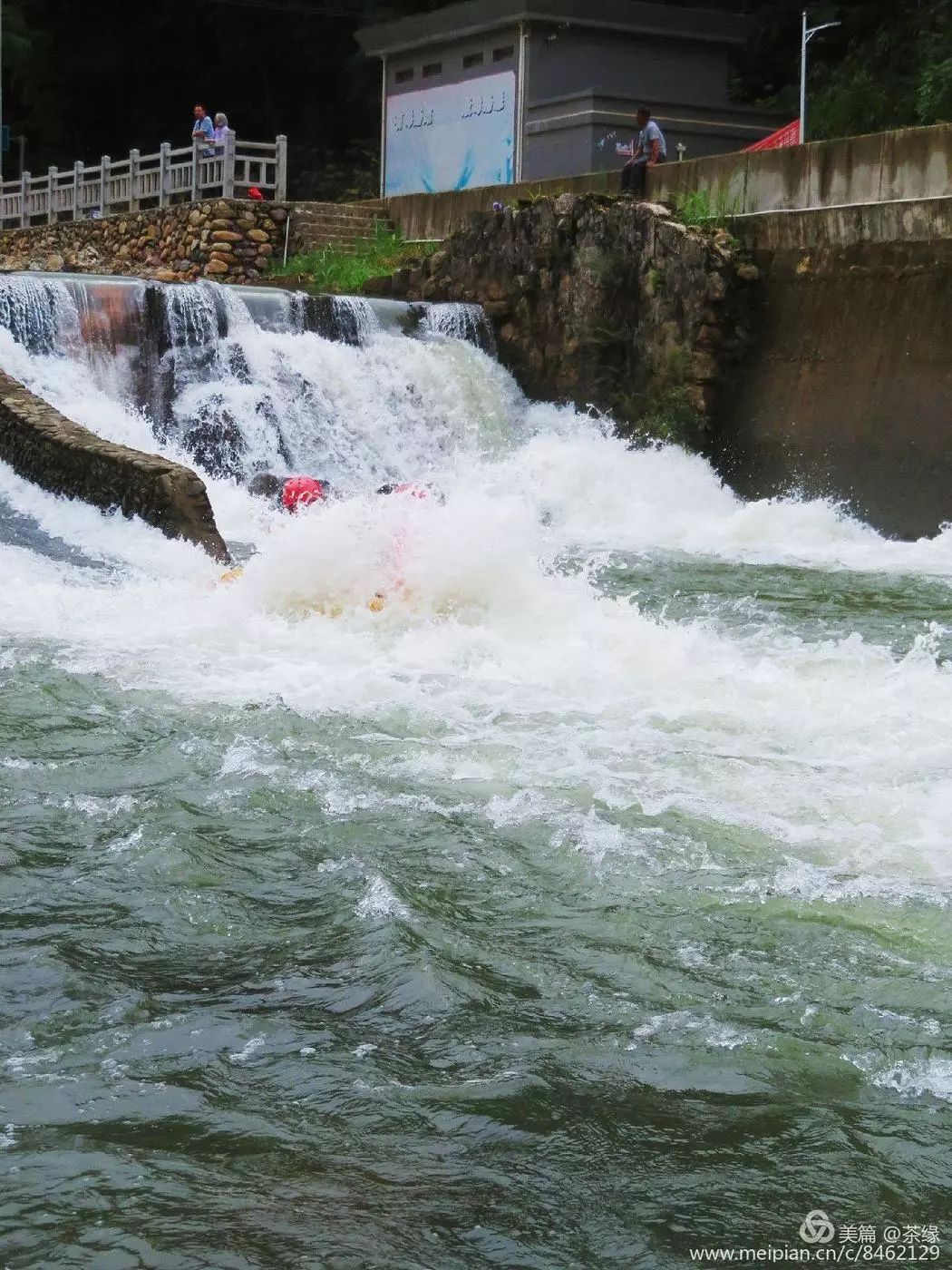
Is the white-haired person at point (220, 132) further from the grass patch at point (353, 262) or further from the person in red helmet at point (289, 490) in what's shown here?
the person in red helmet at point (289, 490)

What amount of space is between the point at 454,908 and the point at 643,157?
15444 mm

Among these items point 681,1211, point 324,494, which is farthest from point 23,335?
point 681,1211

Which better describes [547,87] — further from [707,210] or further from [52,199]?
[52,199]

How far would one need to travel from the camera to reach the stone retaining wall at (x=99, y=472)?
39.1 ft

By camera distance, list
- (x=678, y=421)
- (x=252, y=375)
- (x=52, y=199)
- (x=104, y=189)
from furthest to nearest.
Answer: (x=52, y=199) < (x=104, y=189) < (x=678, y=421) < (x=252, y=375)

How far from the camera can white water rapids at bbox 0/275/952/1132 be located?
20.2 ft

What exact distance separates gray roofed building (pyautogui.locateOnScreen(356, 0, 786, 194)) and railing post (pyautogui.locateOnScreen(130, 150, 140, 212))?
4.08 m

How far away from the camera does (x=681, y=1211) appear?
11.4 ft

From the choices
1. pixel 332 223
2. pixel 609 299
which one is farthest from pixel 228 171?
pixel 609 299

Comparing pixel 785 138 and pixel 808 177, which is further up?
pixel 785 138

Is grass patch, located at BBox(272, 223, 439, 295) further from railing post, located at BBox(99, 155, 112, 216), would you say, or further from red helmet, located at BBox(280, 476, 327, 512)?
red helmet, located at BBox(280, 476, 327, 512)

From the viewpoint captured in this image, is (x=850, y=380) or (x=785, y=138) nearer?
(x=850, y=380)

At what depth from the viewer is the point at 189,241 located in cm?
2330

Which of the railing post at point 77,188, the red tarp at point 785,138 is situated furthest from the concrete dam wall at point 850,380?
the railing post at point 77,188
